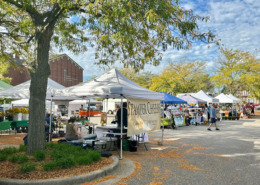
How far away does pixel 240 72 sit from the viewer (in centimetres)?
3372

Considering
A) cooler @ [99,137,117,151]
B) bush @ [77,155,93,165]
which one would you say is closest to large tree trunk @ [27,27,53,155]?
bush @ [77,155,93,165]

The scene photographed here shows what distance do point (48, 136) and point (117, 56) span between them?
4.98 meters

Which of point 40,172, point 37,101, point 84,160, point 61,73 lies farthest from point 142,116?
point 61,73

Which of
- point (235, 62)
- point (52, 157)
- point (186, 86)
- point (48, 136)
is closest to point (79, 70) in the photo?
point (186, 86)

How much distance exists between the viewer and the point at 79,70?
206 ft

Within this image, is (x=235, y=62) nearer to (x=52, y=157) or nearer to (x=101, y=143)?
(x=101, y=143)

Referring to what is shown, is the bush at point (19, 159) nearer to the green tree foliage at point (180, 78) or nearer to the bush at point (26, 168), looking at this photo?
the bush at point (26, 168)

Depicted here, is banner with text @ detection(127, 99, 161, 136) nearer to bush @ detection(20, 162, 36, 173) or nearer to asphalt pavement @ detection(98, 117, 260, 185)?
asphalt pavement @ detection(98, 117, 260, 185)

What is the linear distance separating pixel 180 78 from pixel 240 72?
355 inches

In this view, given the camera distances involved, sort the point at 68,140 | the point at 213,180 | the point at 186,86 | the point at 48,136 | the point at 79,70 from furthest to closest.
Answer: the point at 79,70
the point at 186,86
the point at 48,136
the point at 68,140
the point at 213,180

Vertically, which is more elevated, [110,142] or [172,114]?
[172,114]

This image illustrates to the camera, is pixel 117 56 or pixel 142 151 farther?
pixel 117 56

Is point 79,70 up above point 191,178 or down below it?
above

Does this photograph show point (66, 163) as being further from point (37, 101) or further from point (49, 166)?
point (37, 101)
